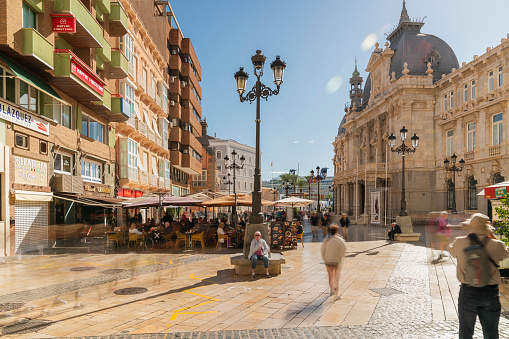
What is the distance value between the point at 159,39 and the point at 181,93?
6.55 metres

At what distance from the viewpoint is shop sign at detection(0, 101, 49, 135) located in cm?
1434

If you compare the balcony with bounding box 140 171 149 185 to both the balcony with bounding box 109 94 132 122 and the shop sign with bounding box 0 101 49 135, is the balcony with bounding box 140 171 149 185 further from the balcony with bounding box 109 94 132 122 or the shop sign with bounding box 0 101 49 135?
the shop sign with bounding box 0 101 49 135

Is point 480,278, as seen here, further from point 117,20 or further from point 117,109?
point 117,20

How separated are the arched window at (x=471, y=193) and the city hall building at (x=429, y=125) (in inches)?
3.1

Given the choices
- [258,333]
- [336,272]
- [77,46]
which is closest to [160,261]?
[336,272]

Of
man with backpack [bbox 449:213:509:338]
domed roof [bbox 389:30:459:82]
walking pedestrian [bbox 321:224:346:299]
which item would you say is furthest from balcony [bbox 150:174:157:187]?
domed roof [bbox 389:30:459:82]

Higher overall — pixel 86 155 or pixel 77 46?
pixel 77 46

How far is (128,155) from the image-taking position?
2650 centimetres

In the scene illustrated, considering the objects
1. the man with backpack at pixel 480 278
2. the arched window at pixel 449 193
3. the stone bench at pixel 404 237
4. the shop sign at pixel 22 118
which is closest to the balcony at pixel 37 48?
the shop sign at pixel 22 118

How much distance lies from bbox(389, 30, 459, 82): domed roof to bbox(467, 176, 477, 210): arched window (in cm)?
1631

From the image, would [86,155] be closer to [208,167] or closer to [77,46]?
[77,46]

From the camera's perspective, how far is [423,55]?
4634cm

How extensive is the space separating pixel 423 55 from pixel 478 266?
156 feet

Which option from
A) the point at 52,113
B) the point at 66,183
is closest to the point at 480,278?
the point at 66,183
